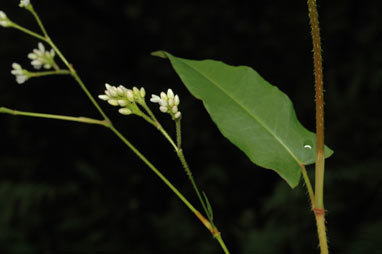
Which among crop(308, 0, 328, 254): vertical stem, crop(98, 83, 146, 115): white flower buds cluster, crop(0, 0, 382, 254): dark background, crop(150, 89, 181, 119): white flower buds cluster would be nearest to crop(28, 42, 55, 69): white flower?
crop(98, 83, 146, 115): white flower buds cluster

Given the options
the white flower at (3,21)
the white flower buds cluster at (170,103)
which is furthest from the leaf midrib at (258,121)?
the white flower at (3,21)

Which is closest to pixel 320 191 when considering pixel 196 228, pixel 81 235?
pixel 196 228

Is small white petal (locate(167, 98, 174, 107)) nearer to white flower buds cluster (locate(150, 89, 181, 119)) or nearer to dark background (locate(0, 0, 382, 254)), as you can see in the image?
white flower buds cluster (locate(150, 89, 181, 119))

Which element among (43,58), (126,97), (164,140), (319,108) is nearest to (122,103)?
(126,97)

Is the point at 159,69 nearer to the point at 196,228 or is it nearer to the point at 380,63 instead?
the point at 196,228

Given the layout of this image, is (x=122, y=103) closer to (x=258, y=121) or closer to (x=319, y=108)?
(x=258, y=121)

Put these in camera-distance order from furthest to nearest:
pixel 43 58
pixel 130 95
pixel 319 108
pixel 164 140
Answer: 1. pixel 164 140
2. pixel 43 58
3. pixel 130 95
4. pixel 319 108

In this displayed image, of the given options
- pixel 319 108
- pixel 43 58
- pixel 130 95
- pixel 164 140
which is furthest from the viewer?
pixel 164 140
